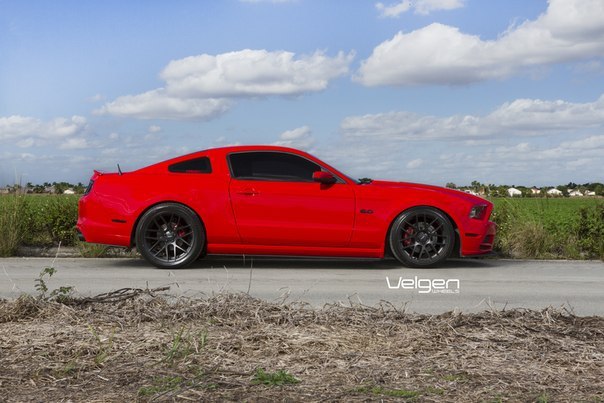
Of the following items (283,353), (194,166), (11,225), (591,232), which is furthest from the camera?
(591,232)

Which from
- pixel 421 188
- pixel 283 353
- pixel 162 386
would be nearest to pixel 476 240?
pixel 421 188

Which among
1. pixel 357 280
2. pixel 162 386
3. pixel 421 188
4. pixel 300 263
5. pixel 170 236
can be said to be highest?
pixel 421 188

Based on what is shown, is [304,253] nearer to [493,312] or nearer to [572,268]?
[572,268]

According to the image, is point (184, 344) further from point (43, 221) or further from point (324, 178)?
point (43, 221)

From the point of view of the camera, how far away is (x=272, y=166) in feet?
38.1

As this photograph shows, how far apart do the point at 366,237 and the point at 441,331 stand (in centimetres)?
576

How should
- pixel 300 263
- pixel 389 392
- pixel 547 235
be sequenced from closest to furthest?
1. pixel 389 392
2. pixel 300 263
3. pixel 547 235

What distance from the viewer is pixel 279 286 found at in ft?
32.0

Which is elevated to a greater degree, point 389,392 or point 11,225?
point 11,225

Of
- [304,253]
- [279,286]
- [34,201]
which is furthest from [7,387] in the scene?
[34,201]

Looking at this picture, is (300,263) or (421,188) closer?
(421,188)

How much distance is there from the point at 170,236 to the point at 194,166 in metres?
1.02

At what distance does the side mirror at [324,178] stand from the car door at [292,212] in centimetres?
5

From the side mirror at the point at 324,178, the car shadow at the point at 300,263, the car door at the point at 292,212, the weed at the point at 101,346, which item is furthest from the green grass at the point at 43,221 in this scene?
the weed at the point at 101,346
